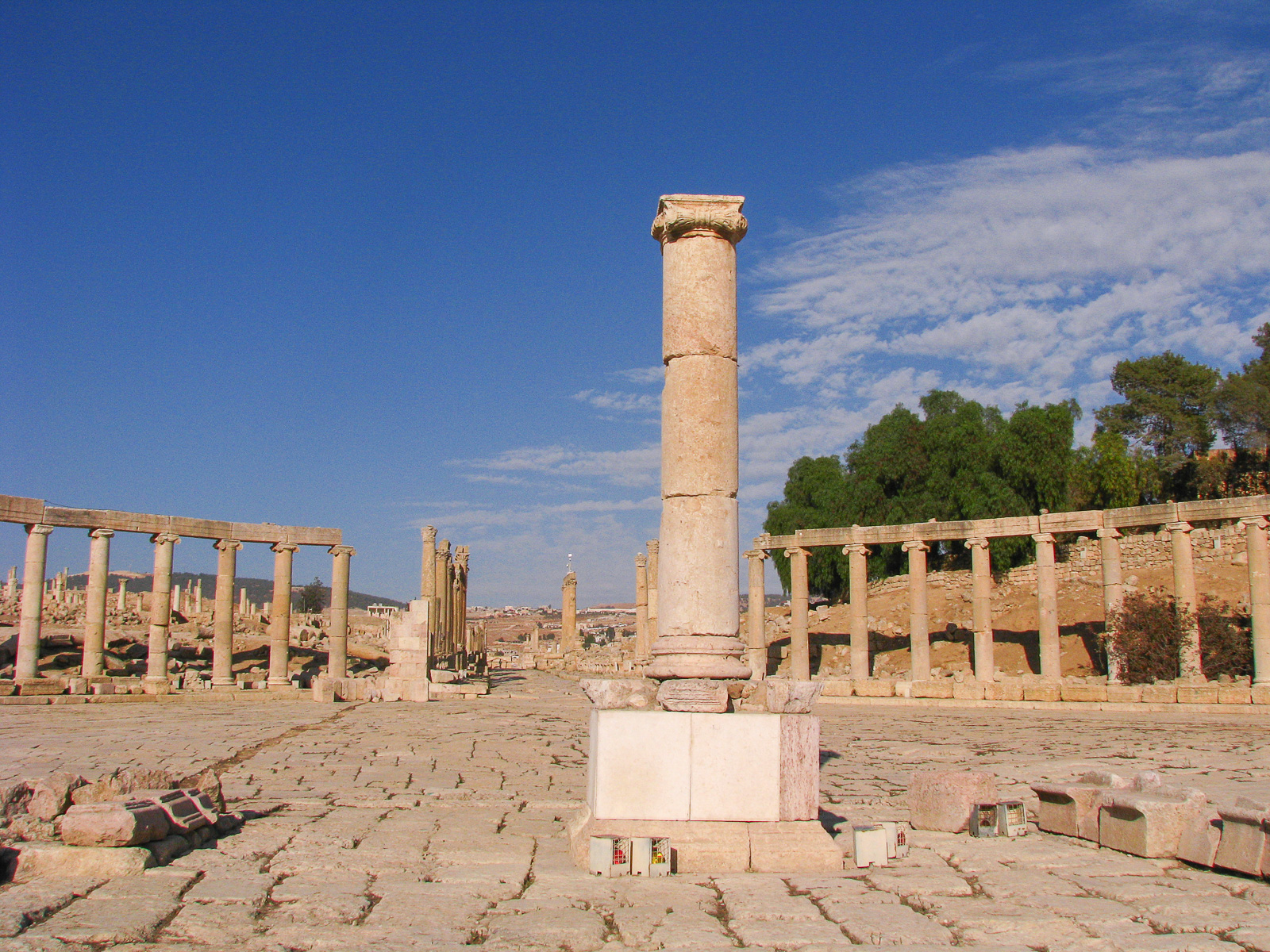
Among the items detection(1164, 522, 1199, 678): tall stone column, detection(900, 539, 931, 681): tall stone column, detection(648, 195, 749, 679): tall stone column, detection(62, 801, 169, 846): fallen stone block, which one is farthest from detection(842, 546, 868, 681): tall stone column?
detection(62, 801, 169, 846): fallen stone block

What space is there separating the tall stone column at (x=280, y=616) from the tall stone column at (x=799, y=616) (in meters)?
15.1

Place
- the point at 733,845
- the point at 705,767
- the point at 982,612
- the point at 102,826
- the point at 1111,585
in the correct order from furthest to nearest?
the point at 982,612, the point at 1111,585, the point at 705,767, the point at 733,845, the point at 102,826

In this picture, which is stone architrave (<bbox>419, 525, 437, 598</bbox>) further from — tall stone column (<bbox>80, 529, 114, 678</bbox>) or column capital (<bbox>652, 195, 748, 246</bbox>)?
column capital (<bbox>652, 195, 748, 246</bbox>)

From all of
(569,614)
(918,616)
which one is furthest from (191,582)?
(918,616)

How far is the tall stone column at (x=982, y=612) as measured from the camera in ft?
87.4

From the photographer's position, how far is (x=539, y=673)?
146 feet

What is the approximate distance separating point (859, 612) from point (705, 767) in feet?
73.1

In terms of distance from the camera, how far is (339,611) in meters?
28.7

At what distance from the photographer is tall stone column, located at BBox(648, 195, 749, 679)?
8.31 m

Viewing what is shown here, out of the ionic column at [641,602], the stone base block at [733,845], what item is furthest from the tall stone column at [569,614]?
the stone base block at [733,845]

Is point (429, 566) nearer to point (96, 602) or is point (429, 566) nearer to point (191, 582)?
point (96, 602)

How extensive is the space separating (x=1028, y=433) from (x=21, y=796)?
3757 centimetres

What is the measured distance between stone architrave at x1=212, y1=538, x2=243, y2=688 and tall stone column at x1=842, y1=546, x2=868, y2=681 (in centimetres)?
1781

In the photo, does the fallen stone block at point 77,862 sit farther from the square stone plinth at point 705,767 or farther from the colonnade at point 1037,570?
the colonnade at point 1037,570
